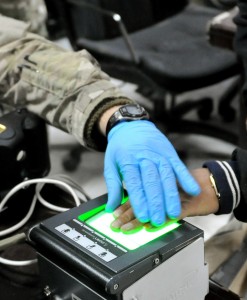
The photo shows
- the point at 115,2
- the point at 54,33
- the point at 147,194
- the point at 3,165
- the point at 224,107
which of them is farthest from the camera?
the point at 54,33

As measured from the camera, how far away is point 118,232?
2.41ft

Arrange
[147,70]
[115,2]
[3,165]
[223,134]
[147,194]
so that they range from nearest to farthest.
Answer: [147,194] < [3,165] < [147,70] < [115,2] < [223,134]

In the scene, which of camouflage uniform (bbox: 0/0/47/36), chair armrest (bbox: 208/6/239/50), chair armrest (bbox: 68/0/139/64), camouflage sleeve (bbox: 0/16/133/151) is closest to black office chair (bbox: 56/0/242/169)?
chair armrest (bbox: 68/0/139/64)

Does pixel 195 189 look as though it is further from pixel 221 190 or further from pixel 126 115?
pixel 126 115

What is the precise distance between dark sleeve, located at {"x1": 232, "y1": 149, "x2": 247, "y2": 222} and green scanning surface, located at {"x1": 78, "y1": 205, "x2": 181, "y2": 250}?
0.22 metres

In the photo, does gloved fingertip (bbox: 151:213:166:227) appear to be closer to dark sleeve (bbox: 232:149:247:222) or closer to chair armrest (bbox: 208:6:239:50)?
dark sleeve (bbox: 232:149:247:222)

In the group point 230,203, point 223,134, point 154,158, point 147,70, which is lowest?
point 223,134

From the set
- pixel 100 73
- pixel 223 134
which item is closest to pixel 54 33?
pixel 223 134

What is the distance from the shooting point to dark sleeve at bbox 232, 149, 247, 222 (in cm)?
93

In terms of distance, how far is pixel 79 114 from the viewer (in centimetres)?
102

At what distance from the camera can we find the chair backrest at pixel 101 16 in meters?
1.99

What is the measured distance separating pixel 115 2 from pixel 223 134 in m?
0.69

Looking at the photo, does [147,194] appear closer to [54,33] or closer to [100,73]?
[100,73]

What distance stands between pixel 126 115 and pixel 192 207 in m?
0.23
